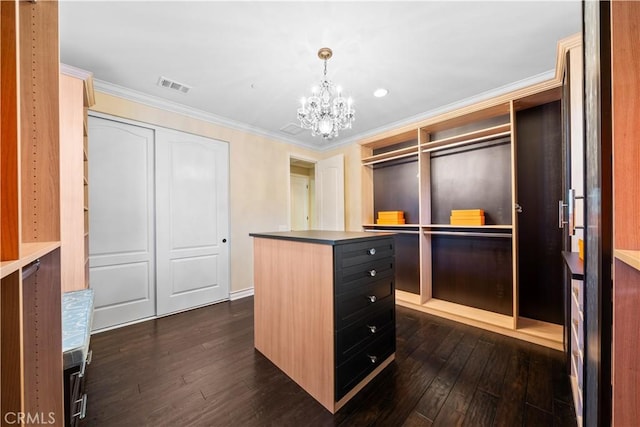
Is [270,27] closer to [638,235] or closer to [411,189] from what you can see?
[638,235]

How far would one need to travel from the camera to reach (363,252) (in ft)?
5.50

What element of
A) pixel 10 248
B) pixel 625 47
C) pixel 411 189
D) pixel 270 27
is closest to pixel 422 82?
pixel 411 189

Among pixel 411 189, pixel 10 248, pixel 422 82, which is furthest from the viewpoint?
→ pixel 411 189

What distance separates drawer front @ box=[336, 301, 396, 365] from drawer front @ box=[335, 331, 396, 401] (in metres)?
0.04

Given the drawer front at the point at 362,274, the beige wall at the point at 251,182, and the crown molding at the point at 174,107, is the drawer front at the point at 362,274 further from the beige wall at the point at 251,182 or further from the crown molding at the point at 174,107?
the crown molding at the point at 174,107

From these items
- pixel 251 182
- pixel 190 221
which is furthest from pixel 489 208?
pixel 190 221

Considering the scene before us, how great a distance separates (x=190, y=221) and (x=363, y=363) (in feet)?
9.13

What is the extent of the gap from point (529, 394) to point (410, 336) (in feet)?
3.17

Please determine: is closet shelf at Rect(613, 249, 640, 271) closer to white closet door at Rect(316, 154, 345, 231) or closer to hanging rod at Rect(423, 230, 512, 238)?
hanging rod at Rect(423, 230, 512, 238)

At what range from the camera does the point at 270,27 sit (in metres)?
1.87

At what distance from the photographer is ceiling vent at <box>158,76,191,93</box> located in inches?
102

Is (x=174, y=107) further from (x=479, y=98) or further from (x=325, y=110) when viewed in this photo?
(x=479, y=98)

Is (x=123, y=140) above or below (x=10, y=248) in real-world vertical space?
above

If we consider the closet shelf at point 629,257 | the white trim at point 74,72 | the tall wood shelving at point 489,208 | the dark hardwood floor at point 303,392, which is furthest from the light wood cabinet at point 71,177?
the tall wood shelving at point 489,208
